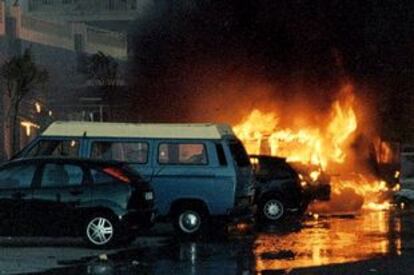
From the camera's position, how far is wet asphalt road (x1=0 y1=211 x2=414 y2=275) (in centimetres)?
1313

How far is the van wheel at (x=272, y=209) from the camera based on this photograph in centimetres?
2155

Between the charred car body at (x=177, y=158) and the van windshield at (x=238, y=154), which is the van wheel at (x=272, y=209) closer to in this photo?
the van windshield at (x=238, y=154)

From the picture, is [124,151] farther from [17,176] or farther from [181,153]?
[17,176]

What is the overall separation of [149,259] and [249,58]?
25.5m

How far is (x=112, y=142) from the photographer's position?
17.7 metres

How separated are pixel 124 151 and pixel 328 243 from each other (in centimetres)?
396

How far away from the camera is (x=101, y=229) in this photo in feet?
49.8

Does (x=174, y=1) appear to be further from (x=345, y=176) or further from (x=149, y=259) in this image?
(x=149, y=259)

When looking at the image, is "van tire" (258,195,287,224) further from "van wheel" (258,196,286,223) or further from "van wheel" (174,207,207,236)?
"van wheel" (174,207,207,236)

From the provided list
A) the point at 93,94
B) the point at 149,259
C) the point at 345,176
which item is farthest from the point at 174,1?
the point at 149,259

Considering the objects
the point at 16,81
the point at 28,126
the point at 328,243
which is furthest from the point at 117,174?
the point at 28,126

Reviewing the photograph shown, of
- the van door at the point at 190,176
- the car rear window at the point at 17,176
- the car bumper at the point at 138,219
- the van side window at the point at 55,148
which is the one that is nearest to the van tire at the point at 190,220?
the van door at the point at 190,176

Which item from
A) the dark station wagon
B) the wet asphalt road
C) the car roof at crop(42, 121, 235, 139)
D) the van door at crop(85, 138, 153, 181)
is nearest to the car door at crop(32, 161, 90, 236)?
the dark station wagon

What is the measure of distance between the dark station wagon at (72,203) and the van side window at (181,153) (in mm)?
2307
